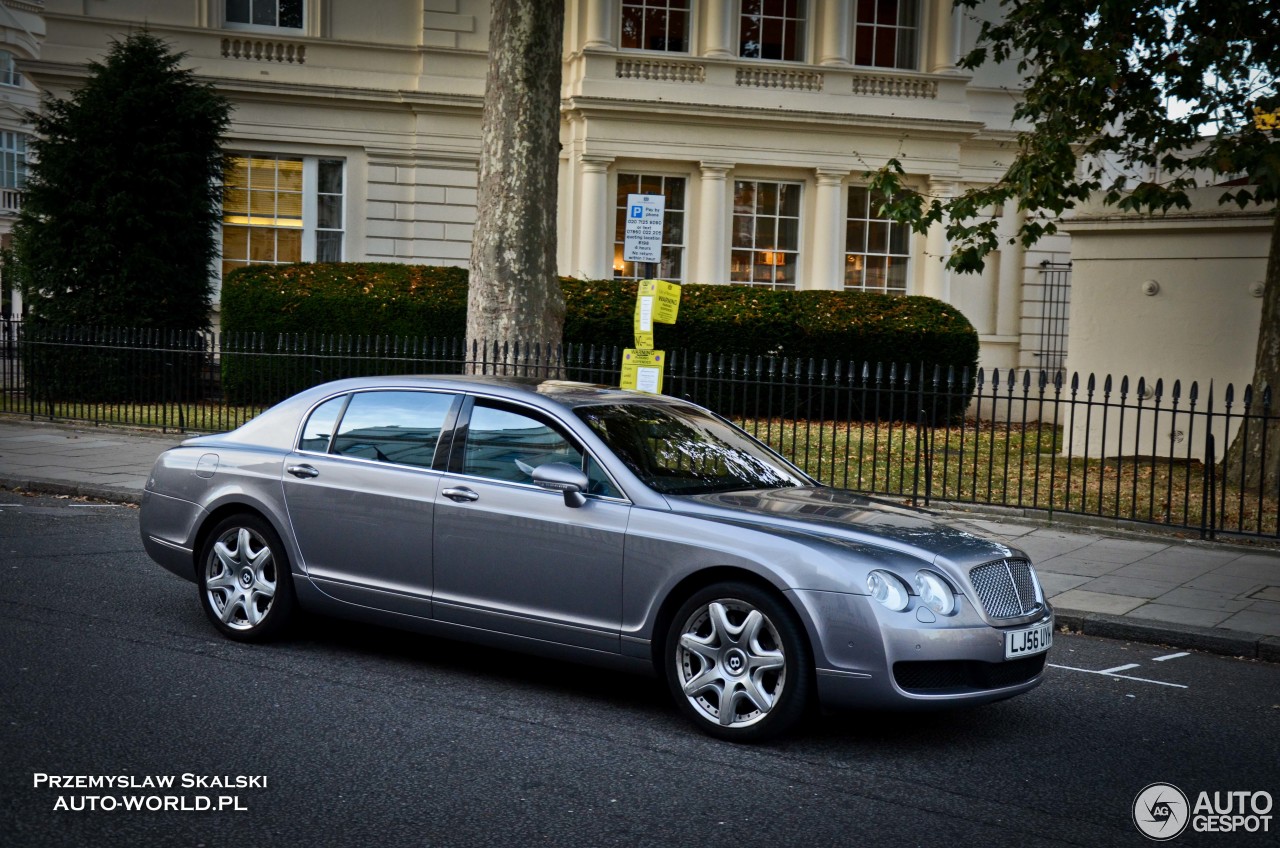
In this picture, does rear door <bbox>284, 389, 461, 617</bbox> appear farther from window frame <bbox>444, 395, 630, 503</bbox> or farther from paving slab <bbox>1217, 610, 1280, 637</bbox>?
paving slab <bbox>1217, 610, 1280, 637</bbox>

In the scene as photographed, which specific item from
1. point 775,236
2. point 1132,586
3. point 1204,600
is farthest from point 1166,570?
point 775,236

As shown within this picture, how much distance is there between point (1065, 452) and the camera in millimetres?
16734

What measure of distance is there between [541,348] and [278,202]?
1189 centimetres

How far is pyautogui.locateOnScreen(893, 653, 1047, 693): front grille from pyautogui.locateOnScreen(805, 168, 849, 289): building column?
67.9 feet

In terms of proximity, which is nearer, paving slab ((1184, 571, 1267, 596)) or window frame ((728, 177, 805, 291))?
paving slab ((1184, 571, 1267, 596))

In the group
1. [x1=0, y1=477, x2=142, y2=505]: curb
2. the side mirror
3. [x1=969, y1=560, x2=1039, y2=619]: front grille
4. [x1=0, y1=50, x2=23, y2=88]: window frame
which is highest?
[x1=0, y1=50, x2=23, y2=88]: window frame

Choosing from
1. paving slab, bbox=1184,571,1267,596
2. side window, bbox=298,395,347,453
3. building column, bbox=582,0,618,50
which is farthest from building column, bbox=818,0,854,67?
side window, bbox=298,395,347,453

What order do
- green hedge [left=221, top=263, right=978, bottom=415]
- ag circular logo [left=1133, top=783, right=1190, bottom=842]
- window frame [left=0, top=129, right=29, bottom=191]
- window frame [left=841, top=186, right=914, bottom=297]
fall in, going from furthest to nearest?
window frame [left=0, top=129, right=29, bottom=191] → window frame [left=841, top=186, right=914, bottom=297] → green hedge [left=221, top=263, right=978, bottom=415] → ag circular logo [left=1133, top=783, right=1190, bottom=842]

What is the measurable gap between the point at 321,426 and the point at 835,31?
2083 centimetres

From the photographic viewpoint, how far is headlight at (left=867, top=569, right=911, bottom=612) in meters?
5.33

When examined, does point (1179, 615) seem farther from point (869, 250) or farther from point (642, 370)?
point (869, 250)

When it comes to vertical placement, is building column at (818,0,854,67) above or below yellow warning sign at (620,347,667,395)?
above

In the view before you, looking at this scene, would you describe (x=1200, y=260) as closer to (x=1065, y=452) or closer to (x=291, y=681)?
(x=1065, y=452)

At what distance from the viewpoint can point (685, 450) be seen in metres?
6.62
